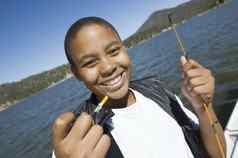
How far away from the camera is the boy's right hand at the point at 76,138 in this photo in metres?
1.56

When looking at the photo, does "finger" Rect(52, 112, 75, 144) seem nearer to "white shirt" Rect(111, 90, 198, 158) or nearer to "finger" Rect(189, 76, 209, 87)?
"white shirt" Rect(111, 90, 198, 158)

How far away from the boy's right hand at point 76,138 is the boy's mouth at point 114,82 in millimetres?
1056

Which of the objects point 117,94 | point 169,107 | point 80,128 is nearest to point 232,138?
point 169,107

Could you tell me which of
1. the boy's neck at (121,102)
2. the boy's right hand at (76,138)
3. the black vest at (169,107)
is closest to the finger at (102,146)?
the boy's right hand at (76,138)

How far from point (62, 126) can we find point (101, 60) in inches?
44.0

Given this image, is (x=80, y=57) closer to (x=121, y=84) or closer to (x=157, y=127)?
(x=121, y=84)

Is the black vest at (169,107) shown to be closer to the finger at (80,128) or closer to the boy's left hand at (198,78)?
the boy's left hand at (198,78)

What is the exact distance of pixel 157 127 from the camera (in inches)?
108

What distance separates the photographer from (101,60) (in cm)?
258

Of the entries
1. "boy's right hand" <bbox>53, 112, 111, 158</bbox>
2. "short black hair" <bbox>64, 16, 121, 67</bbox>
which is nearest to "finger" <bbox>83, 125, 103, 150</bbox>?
"boy's right hand" <bbox>53, 112, 111, 158</bbox>

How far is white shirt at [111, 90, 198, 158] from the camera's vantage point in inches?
101

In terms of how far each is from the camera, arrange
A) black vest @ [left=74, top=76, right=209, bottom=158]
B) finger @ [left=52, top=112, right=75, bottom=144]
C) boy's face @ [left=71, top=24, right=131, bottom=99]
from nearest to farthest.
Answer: finger @ [left=52, top=112, right=75, bottom=144]
boy's face @ [left=71, top=24, right=131, bottom=99]
black vest @ [left=74, top=76, right=209, bottom=158]

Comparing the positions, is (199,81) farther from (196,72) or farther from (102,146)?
(102,146)

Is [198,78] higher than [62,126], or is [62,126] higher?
[62,126]
